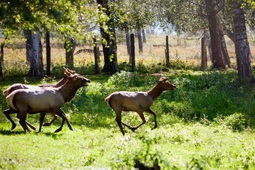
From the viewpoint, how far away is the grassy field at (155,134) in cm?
962

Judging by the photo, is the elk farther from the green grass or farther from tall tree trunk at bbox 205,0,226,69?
tall tree trunk at bbox 205,0,226,69

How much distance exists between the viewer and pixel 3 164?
9.55 m

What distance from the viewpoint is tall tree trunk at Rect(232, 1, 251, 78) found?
23212 millimetres

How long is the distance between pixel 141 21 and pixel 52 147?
23.7m

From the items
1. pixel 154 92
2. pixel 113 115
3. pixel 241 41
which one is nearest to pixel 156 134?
pixel 154 92

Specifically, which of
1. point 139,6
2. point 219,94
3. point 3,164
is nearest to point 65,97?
point 3,164

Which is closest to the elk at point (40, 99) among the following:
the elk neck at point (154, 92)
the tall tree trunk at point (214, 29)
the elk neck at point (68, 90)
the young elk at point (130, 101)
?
the elk neck at point (68, 90)

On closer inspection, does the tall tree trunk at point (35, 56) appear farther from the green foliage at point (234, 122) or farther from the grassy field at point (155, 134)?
the green foliage at point (234, 122)

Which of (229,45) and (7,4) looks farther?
A: (229,45)

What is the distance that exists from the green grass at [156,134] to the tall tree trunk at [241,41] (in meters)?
0.78

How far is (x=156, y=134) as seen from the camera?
13195 mm

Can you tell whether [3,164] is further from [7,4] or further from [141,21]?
[141,21]

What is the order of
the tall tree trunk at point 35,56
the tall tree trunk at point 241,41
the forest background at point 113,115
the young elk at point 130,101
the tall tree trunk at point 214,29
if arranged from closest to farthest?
the forest background at point 113,115 < the young elk at point 130,101 < the tall tree trunk at point 241,41 < the tall tree trunk at point 35,56 < the tall tree trunk at point 214,29

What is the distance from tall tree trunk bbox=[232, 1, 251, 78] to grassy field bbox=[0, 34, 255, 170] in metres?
0.74
